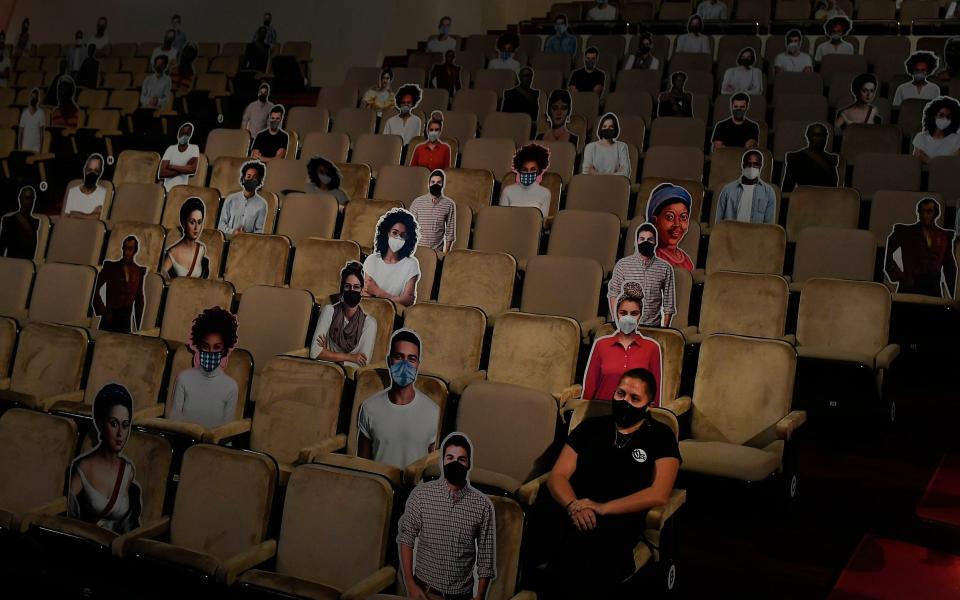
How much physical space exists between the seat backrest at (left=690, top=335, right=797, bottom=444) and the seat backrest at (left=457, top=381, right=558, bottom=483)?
38cm

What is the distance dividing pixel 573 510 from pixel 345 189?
1.88 meters

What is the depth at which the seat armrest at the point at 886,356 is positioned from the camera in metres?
2.11

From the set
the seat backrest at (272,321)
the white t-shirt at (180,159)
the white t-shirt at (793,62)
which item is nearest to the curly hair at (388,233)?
the seat backrest at (272,321)

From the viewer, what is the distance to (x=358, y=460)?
5.79 ft

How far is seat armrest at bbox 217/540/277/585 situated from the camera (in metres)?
1.57

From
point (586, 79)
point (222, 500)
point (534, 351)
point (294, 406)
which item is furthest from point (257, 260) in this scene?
point (586, 79)

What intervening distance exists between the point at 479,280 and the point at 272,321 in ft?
1.61

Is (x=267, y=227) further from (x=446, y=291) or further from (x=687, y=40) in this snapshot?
(x=687, y=40)

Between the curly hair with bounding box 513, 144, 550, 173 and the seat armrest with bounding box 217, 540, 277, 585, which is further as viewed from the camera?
the curly hair with bounding box 513, 144, 550, 173

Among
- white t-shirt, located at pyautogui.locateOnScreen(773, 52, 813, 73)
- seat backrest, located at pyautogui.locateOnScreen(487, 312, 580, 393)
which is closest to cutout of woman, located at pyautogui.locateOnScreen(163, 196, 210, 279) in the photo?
seat backrest, located at pyautogui.locateOnScreen(487, 312, 580, 393)

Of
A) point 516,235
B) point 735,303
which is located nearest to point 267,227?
point 516,235

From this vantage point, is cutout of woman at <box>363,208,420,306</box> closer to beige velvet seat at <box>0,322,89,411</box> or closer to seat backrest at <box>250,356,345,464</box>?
seat backrest at <box>250,356,345,464</box>

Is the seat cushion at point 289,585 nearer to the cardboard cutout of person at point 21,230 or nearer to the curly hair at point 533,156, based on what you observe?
the curly hair at point 533,156

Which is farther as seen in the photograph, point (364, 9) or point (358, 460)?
point (364, 9)
